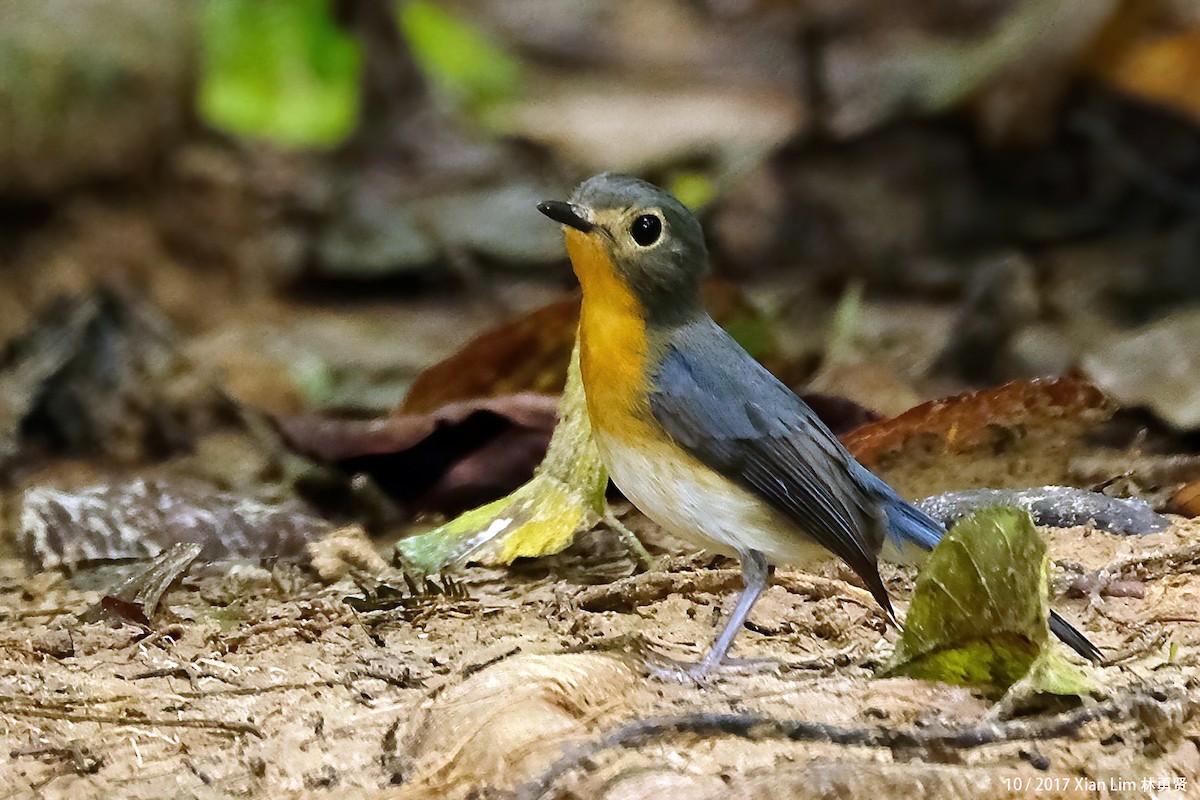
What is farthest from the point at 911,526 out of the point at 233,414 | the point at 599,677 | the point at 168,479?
the point at 233,414

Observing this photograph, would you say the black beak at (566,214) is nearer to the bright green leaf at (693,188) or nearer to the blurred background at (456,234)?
the blurred background at (456,234)

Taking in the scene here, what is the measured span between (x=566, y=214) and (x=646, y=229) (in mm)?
171

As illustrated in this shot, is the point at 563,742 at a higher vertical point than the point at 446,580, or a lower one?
higher

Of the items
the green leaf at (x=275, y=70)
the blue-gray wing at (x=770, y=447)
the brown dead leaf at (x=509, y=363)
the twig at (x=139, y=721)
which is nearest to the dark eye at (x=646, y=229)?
the blue-gray wing at (x=770, y=447)

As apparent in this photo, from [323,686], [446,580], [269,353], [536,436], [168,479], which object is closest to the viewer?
[323,686]

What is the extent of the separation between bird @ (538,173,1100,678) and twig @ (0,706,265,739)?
87cm

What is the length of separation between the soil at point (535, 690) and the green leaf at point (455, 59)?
6.58 m

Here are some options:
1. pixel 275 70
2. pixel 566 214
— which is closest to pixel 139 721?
pixel 566 214

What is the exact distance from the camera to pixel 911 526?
258 cm

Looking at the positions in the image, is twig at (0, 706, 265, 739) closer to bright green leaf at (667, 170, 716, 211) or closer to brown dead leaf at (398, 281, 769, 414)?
brown dead leaf at (398, 281, 769, 414)

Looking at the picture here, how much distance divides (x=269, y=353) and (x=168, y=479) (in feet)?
6.05

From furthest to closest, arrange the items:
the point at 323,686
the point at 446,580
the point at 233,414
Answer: the point at 233,414, the point at 446,580, the point at 323,686

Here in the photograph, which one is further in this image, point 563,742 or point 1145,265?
point 1145,265

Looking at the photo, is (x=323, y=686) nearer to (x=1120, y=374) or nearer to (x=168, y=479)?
(x=168, y=479)
